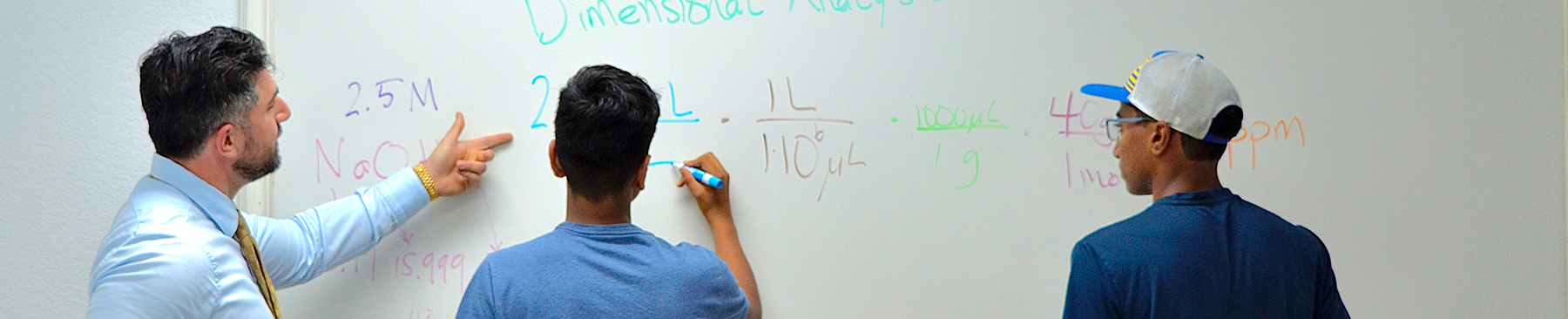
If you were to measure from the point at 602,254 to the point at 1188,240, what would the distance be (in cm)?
61

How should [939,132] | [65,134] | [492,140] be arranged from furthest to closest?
[65,134]
[492,140]
[939,132]

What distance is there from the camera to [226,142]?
1246 millimetres

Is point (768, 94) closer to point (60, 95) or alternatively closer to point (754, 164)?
point (754, 164)

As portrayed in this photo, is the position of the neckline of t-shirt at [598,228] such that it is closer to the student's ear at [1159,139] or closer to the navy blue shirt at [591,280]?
the navy blue shirt at [591,280]

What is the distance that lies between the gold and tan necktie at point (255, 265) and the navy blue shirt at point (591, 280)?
1.05 ft

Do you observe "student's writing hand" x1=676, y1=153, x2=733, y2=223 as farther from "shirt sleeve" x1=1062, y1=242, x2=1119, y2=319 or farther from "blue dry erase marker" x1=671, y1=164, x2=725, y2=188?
"shirt sleeve" x1=1062, y1=242, x2=1119, y2=319

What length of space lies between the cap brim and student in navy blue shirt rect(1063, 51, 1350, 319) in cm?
2

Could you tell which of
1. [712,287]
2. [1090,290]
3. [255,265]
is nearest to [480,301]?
[712,287]

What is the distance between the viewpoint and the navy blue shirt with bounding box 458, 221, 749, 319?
1070mm

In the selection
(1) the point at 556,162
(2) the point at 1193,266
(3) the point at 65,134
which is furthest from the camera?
(3) the point at 65,134

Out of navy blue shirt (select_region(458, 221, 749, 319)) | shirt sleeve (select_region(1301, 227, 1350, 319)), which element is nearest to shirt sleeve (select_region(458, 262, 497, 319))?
navy blue shirt (select_region(458, 221, 749, 319))

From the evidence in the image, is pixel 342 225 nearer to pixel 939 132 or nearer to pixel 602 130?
pixel 602 130

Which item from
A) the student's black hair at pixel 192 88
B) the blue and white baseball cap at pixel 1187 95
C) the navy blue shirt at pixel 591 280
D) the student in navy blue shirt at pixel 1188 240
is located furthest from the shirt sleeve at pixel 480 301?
the blue and white baseball cap at pixel 1187 95

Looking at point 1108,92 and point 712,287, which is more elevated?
point 1108,92
